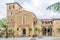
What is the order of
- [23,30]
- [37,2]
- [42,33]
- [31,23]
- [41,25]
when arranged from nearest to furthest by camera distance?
[37,2]
[42,33]
[41,25]
[31,23]
[23,30]

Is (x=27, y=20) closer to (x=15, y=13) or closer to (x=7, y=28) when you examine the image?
(x=15, y=13)

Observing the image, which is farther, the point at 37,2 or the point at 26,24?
the point at 26,24

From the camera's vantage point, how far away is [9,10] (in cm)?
1254

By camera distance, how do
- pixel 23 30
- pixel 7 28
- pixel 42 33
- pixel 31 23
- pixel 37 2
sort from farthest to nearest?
1. pixel 23 30
2. pixel 31 23
3. pixel 42 33
4. pixel 7 28
5. pixel 37 2

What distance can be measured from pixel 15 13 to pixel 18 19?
51 centimetres

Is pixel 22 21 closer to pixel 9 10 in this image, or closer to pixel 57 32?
pixel 9 10

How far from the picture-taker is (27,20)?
13406 mm

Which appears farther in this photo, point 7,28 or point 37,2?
point 7,28

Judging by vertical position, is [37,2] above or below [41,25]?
above

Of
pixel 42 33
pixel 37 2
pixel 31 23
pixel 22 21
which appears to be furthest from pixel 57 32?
pixel 37 2

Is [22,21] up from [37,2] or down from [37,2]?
down

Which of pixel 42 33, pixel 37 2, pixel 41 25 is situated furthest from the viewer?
pixel 41 25

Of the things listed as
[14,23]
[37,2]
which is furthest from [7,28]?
[37,2]

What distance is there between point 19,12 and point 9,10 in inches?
47.7
